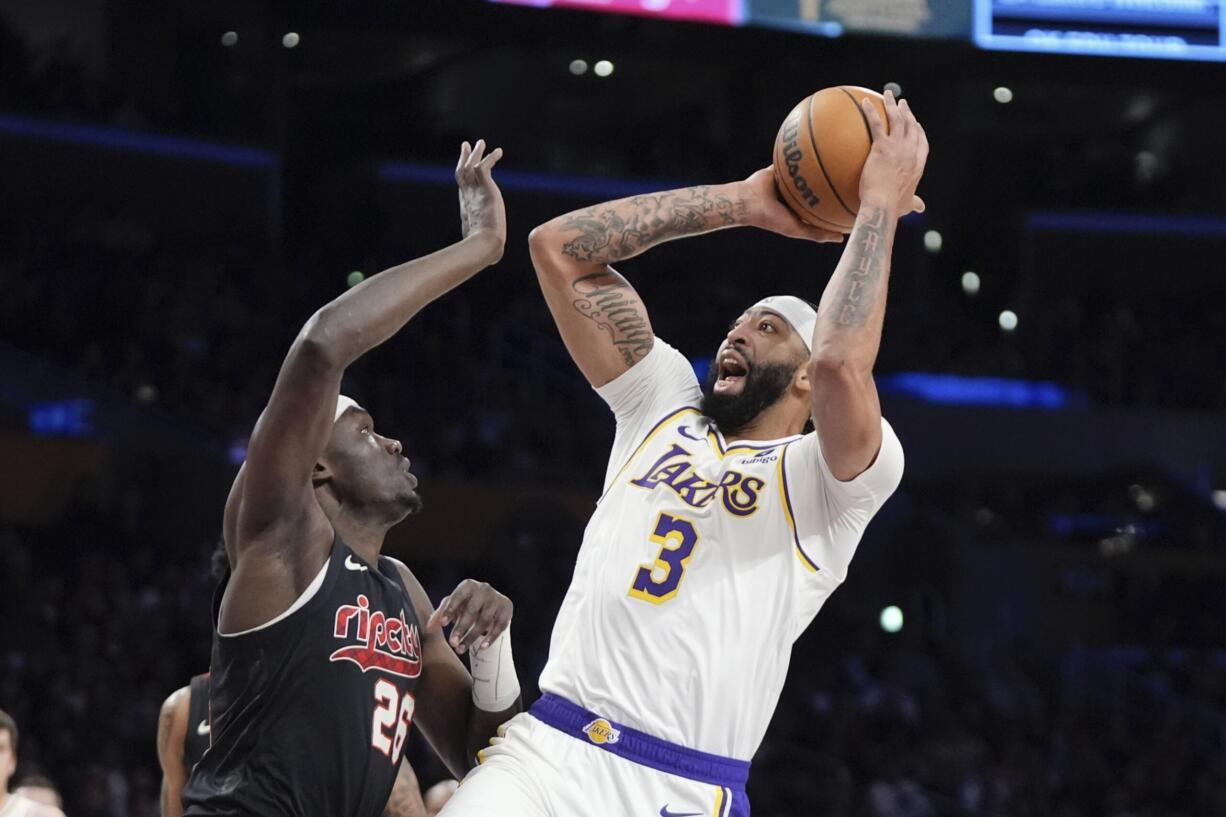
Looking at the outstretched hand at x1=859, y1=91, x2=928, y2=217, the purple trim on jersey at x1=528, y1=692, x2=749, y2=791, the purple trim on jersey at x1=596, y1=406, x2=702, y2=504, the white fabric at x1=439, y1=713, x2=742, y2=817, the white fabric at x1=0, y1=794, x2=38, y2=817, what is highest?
the outstretched hand at x1=859, y1=91, x2=928, y2=217

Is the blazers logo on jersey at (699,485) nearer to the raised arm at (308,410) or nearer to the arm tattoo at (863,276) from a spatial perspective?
the arm tattoo at (863,276)

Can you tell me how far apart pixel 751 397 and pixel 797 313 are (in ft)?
1.02

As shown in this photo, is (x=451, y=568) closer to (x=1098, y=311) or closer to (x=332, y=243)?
(x=332, y=243)

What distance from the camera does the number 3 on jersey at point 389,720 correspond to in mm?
3865

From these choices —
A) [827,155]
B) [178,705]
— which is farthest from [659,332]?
[827,155]

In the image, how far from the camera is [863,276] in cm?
428

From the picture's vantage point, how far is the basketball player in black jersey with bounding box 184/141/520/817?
3.59 meters

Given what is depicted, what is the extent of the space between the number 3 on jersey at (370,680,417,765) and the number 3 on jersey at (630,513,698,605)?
2.35 feet

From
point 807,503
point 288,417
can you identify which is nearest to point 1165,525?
point 807,503

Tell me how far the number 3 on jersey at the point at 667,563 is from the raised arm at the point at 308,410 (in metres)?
0.94

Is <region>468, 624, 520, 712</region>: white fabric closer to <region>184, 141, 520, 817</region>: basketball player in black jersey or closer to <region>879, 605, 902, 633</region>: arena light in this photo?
<region>184, 141, 520, 817</region>: basketball player in black jersey

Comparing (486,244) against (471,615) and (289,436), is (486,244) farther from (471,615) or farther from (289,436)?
(471,615)

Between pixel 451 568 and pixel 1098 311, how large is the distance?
988 cm

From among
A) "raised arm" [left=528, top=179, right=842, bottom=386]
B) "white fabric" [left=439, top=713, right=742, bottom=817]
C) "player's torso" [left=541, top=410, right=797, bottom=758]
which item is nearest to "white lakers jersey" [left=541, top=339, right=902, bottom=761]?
"player's torso" [left=541, top=410, right=797, bottom=758]
